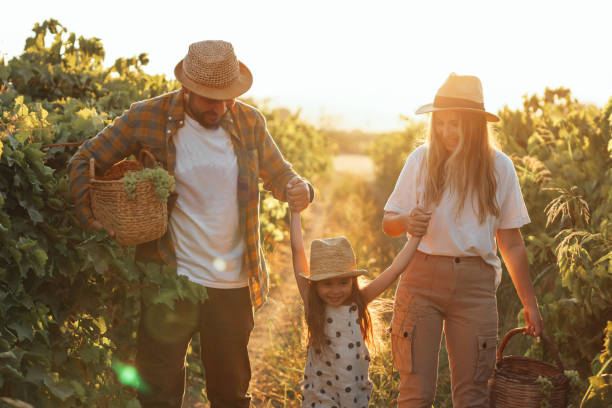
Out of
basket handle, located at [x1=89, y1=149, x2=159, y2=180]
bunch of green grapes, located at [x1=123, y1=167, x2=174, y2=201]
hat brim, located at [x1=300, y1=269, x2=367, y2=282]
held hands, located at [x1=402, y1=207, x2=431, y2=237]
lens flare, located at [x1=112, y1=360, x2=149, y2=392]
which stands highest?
basket handle, located at [x1=89, y1=149, x2=159, y2=180]

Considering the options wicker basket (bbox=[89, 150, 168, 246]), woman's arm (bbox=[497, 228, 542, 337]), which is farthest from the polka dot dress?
wicker basket (bbox=[89, 150, 168, 246])

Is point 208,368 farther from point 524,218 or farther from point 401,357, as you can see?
point 524,218

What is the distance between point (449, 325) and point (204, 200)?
1414 mm

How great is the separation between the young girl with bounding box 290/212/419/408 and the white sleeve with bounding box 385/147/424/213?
0.83 feet

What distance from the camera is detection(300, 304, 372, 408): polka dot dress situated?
10.4ft

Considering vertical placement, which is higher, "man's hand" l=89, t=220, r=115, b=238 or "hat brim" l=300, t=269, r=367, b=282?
"man's hand" l=89, t=220, r=115, b=238

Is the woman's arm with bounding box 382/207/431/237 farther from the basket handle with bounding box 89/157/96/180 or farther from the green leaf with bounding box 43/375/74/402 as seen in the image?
the green leaf with bounding box 43/375/74/402

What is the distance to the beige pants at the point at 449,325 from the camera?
3.22 metres

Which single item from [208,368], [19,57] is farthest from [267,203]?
[208,368]

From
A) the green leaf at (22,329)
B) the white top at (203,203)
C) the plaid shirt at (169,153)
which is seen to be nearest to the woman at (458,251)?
the plaid shirt at (169,153)

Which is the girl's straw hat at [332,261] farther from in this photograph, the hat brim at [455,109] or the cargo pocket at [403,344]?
the hat brim at [455,109]

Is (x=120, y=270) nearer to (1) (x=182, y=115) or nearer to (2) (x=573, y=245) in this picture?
(1) (x=182, y=115)

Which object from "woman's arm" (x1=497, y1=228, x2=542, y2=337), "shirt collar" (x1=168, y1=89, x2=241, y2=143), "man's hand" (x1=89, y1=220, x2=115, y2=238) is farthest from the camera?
"woman's arm" (x1=497, y1=228, x2=542, y2=337)

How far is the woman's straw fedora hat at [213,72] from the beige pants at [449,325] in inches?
49.9
